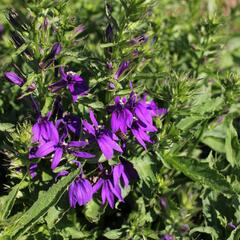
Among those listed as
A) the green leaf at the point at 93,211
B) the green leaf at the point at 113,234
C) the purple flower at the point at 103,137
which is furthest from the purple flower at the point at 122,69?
the green leaf at the point at 113,234

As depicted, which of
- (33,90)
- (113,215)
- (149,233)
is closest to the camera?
(33,90)

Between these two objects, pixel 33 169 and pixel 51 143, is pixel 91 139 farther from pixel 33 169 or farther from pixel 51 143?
pixel 33 169

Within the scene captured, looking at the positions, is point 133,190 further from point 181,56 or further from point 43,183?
point 181,56

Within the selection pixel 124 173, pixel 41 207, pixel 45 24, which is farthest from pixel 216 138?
pixel 45 24

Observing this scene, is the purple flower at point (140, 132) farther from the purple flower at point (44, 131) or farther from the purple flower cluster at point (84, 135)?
the purple flower at point (44, 131)

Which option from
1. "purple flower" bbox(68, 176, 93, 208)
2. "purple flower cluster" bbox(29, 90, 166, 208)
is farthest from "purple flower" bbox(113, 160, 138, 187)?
"purple flower" bbox(68, 176, 93, 208)

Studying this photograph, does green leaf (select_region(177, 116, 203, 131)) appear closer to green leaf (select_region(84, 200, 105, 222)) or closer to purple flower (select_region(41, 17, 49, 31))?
green leaf (select_region(84, 200, 105, 222))

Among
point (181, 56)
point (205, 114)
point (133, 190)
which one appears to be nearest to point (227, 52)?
point (181, 56)

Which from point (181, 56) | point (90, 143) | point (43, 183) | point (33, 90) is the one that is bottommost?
point (181, 56)
